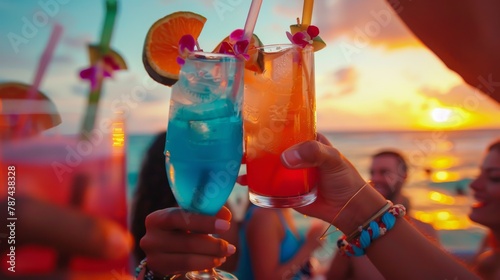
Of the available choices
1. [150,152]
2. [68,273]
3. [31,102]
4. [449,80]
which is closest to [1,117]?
[31,102]

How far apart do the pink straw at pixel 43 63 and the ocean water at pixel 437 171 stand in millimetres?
5916

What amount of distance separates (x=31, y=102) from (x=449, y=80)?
1036 centimetres

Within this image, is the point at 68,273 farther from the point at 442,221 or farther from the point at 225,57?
the point at 442,221

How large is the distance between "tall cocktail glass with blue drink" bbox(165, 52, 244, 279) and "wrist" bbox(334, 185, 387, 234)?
0.42m

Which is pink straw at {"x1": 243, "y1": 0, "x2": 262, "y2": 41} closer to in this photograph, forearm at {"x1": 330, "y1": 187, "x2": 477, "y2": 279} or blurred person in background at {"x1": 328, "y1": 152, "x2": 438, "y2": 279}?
forearm at {"x1": 330, "y1": 187, "x2": 477, "y2": 279}

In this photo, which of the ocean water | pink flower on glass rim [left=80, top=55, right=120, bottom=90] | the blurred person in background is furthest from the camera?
the ocean water

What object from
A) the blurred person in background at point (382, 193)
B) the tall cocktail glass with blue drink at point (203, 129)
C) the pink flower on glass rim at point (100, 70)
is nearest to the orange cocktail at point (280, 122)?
the tall cocktail glass with blue drink at point (203, 129)

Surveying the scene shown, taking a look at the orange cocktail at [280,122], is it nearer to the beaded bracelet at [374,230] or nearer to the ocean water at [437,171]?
the beaded bracelet at [374,230]

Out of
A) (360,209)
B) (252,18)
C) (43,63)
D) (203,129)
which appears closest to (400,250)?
(360,209)

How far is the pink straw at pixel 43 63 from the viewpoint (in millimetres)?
1422

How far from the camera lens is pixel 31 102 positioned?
149 cm

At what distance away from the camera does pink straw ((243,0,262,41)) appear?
4.37ft

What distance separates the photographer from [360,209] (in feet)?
5.01

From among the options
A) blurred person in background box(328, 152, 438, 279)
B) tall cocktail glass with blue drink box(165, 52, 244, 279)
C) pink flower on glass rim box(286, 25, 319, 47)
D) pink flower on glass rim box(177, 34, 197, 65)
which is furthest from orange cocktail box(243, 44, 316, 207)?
blurred person in background box(328, 152, 438, 279)
